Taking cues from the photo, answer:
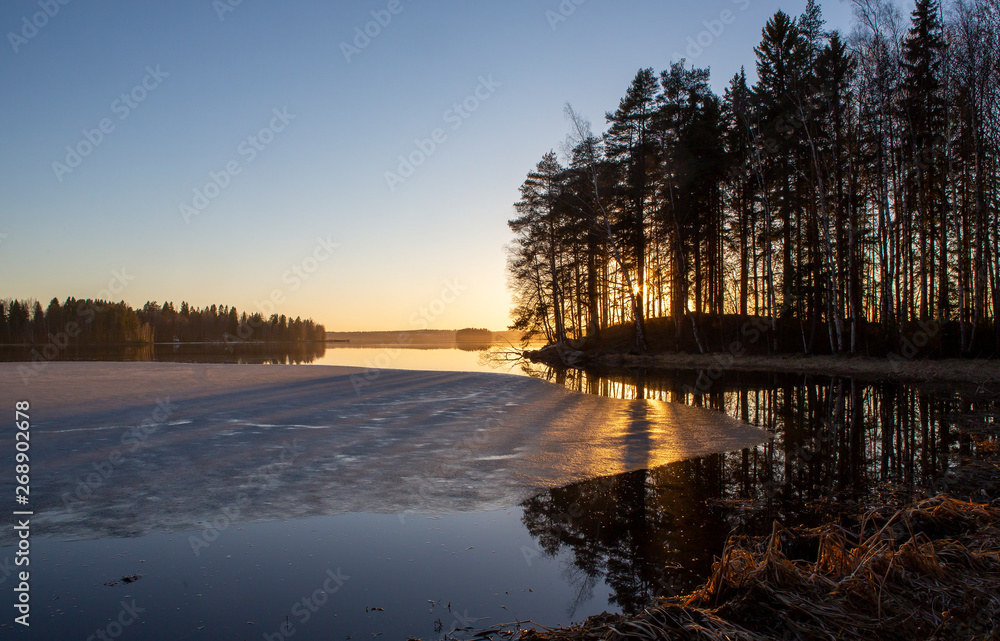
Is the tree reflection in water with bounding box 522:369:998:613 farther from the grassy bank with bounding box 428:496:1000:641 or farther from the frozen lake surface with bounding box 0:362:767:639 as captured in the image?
the grassy bank with bounding box 428:496:1000:641

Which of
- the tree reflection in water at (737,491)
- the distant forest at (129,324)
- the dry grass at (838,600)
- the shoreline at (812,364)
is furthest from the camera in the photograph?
the distant forest at (129,324)

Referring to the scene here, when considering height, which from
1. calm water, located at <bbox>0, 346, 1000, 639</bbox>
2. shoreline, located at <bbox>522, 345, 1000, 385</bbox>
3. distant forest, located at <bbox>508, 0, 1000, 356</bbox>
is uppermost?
distant forest, located at <bbox>508, 0, 1000, 356</bbox>

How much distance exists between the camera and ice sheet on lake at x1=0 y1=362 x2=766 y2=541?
5379 millimetres

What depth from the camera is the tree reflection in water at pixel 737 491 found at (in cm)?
400

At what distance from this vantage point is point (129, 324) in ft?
293

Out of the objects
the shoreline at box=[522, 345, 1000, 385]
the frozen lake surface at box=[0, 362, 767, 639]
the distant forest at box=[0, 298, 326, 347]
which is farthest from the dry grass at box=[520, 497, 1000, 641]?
the distant forest at box=[0, 298, 326, 347]

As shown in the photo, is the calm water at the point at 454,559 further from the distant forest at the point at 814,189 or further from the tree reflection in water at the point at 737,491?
the distant forest at the point at 814,189

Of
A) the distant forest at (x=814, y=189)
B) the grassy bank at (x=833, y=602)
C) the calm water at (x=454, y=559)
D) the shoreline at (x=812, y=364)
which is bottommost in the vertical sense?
the calm water at (x=454, y=559)

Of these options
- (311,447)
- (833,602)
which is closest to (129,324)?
(311,447)

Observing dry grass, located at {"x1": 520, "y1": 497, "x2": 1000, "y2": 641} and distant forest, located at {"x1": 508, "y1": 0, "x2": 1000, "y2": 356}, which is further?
distant forest, located at {"x1": 508, "y1": 0, "x2": 1000, "y2": 356}

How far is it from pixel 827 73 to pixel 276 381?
26.0 meters

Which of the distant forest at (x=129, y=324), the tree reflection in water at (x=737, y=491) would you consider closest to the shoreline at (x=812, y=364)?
the tree reflection in water at (x=737, y=491)

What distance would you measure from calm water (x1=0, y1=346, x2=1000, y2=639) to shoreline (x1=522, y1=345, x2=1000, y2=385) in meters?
13.7

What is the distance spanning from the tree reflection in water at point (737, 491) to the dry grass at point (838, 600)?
63 centimetres
